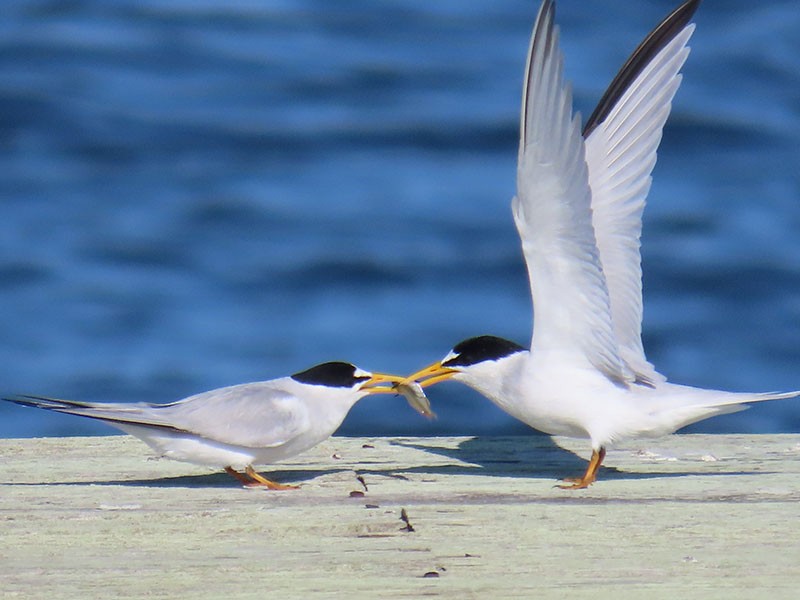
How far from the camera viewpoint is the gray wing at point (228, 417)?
4.26 m

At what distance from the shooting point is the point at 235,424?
4348 millimetres

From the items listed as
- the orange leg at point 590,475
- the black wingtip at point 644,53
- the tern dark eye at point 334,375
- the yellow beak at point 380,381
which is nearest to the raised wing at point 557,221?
the orange leg at point 590,475

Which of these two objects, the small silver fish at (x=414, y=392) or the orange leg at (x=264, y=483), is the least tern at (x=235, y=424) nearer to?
the orange leg at (x=264, y=483)

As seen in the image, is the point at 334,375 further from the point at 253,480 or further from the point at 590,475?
the point at 590,475

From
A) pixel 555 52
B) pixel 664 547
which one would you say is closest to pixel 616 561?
pixel 664 547

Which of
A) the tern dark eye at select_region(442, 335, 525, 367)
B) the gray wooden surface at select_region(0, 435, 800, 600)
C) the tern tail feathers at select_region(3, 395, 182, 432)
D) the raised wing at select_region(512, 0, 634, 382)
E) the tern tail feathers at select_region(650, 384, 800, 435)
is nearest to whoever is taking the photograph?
the gray wooden surface at select_region(0, 435, 800, 600)

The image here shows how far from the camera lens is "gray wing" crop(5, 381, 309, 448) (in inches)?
168

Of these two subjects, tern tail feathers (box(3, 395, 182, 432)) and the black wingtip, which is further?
the black wingtip

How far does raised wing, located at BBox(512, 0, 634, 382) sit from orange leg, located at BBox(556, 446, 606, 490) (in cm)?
36

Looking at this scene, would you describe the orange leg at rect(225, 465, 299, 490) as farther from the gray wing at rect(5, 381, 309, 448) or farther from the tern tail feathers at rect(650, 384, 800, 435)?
the tern tail feathers at rect(650, 384, 800, 435)

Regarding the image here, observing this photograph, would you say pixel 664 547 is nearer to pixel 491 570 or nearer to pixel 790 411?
pixel 491 570

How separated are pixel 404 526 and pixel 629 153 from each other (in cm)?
234

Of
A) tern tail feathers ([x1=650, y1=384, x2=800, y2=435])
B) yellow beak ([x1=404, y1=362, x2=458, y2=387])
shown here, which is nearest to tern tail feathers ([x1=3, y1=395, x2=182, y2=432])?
yellow beak ([x1=404, y1=362, x2=458, y2=387])

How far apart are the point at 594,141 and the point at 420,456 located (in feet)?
4.94
